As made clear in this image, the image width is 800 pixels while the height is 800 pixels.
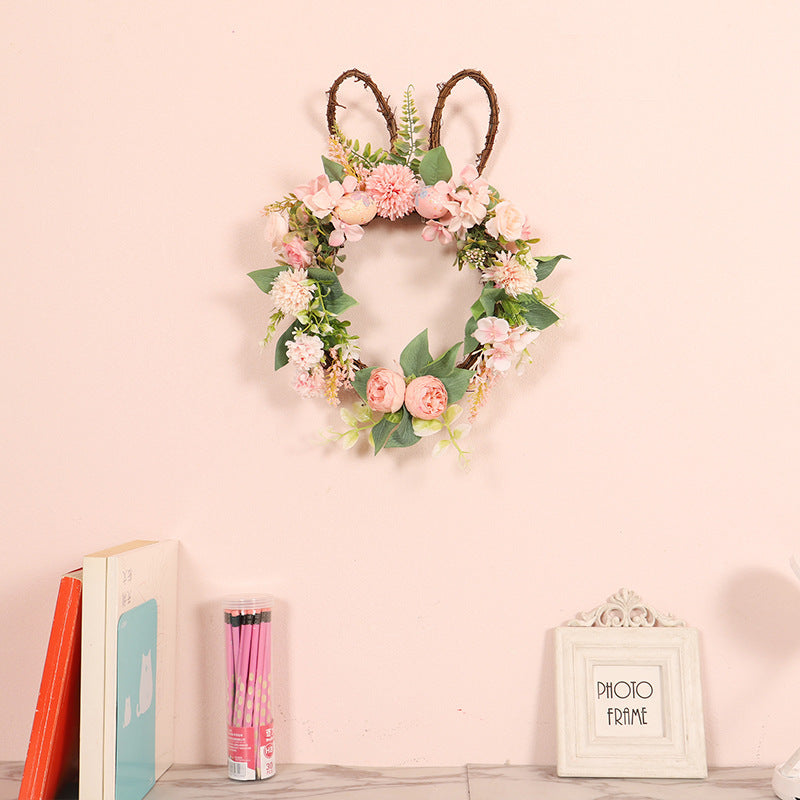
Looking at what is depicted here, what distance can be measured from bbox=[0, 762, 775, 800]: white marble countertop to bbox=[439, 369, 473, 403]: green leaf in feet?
1.66

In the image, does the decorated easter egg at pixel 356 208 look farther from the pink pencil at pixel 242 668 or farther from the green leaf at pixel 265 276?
the pink pencil at pixel 242 668

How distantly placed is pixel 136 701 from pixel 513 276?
2.36 ft

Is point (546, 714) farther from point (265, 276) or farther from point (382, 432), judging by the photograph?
point (265, 276)

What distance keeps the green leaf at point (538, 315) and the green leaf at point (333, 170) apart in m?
0.31

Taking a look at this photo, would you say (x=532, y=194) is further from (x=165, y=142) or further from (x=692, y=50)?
(x=165, y=142)

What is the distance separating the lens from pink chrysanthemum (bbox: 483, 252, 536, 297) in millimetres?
1039

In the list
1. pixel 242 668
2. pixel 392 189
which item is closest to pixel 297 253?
pixel 392 189

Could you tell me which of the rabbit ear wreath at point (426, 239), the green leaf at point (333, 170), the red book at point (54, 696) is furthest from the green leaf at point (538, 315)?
the red book at point (54, 696)

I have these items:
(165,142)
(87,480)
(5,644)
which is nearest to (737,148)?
(165,142)

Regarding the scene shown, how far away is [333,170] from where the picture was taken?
1.07 meters

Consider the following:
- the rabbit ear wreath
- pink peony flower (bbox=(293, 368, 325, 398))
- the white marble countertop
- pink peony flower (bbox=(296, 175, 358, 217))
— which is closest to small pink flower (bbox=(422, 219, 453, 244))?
the rabbit ear wreath

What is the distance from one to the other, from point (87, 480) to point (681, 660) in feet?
2.86

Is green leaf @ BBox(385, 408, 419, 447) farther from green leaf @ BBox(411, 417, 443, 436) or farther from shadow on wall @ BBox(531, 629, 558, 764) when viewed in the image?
shadow on wall @ BBox(531, 629, 558, 764)

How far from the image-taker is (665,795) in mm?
986
